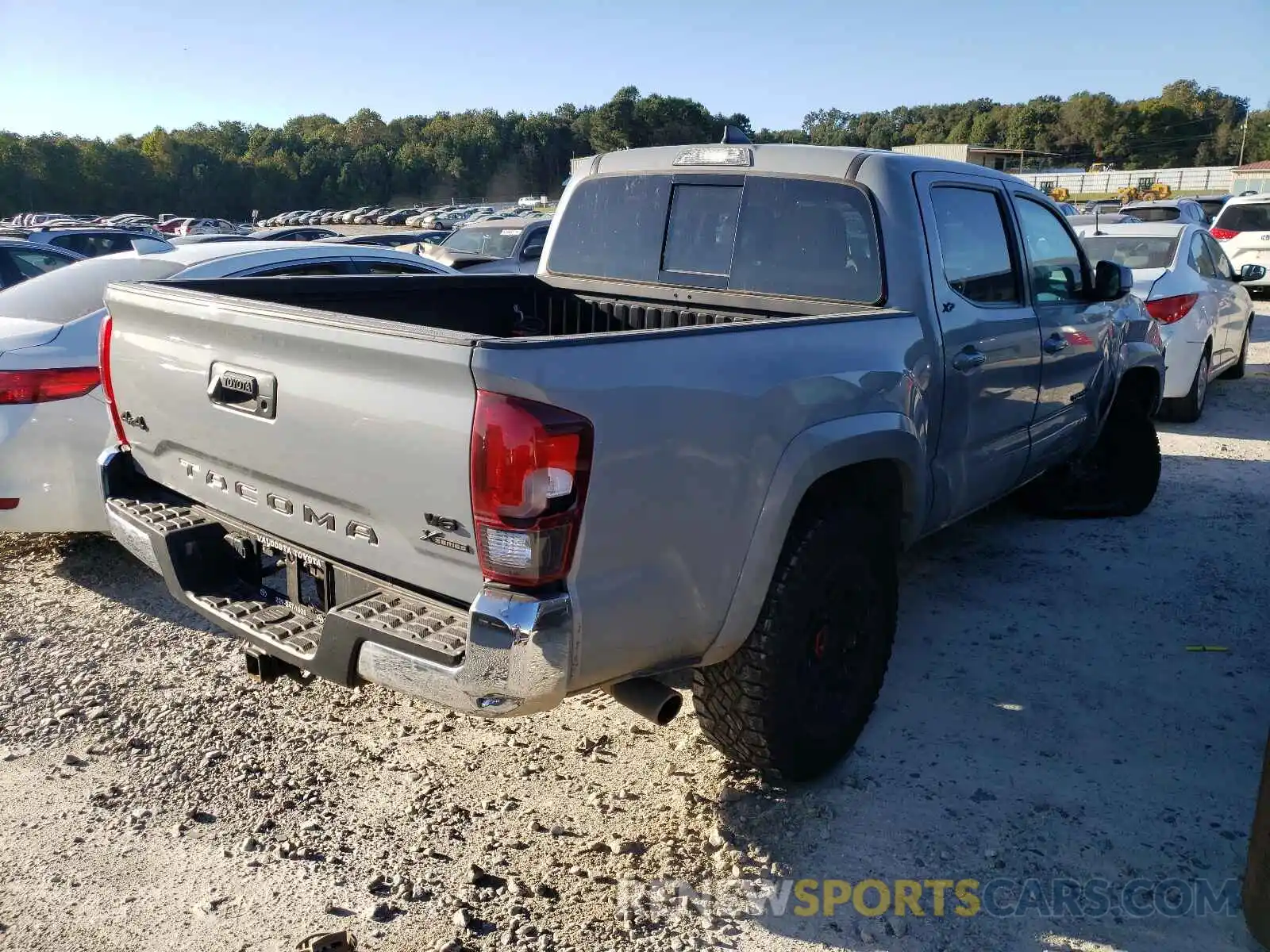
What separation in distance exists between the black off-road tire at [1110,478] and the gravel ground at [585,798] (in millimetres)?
1383

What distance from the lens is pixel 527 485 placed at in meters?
2.19

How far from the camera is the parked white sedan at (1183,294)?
797 cm

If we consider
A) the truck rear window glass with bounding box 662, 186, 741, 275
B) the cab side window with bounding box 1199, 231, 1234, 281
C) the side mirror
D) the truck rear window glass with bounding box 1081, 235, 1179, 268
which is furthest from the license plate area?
the cab side window with bounding box 1199, 231, 1234, 281

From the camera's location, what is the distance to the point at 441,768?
3324 mm

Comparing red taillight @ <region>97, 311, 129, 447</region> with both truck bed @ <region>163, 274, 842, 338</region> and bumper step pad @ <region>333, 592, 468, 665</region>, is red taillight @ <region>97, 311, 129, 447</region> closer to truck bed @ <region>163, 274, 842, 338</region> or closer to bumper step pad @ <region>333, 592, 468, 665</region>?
truck bed @ <region>163, 274, 842, 338</region>

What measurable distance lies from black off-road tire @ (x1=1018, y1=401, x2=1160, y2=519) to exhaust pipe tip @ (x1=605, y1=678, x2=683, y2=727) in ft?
13.0

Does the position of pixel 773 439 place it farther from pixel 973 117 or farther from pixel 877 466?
pixel 973 117

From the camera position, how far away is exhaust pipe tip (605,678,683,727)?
8.71ft

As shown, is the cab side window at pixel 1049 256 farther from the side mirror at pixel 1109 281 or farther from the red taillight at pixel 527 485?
the red taillight at pixel 527 485

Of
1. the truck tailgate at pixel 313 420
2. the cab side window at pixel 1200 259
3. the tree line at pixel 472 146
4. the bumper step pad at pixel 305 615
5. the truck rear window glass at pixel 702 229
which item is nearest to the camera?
the truck tailgate at pixel 313 420

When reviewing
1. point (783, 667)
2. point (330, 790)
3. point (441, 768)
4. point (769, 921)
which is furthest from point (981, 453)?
point (330, 790)

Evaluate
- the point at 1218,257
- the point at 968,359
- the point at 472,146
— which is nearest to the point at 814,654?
the point at 968,359

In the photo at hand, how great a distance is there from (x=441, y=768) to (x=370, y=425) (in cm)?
143

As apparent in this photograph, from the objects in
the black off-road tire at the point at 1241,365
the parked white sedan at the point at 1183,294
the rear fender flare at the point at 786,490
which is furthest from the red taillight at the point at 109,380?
the black off-road tire at the point at 1241,365
